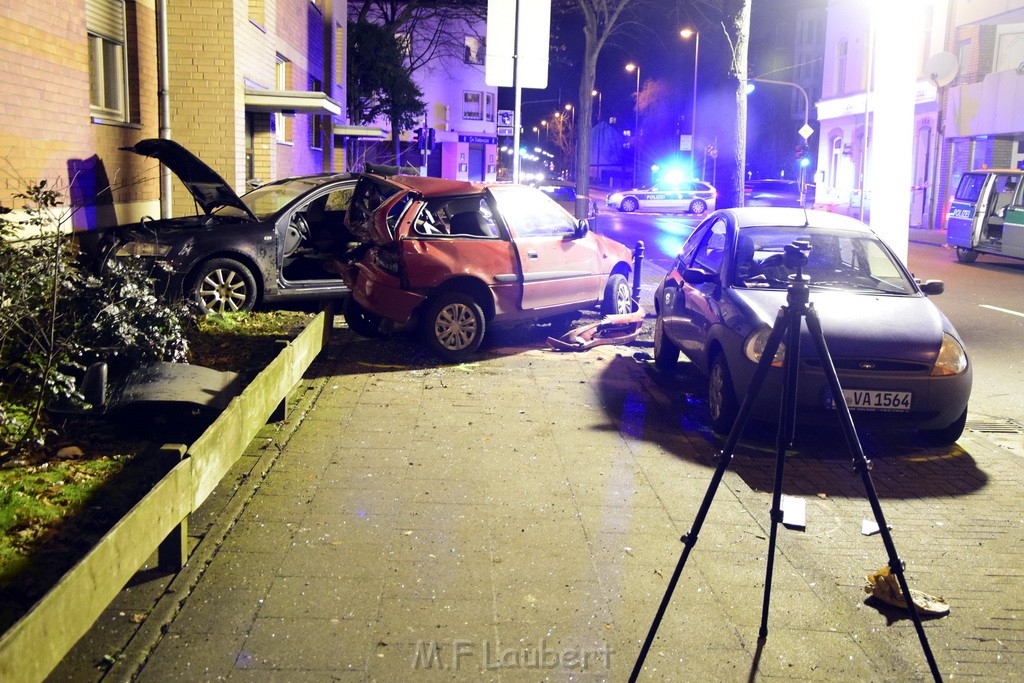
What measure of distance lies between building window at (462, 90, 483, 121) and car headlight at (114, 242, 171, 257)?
53.6 metres

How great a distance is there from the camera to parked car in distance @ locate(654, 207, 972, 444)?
22.2ft

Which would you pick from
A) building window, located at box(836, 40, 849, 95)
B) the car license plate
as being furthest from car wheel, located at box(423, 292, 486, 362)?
building window, located at box(836, 40, 849, 95)

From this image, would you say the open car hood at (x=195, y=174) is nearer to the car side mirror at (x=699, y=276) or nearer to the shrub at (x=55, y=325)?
the shrub at (x=55, y=325)

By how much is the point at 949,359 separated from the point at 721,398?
1520 millimetres

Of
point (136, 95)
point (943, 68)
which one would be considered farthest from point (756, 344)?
point (943, 68)

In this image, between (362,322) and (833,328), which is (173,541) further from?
(362,322)

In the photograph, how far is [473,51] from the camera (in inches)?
2453

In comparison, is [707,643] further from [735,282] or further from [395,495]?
[735,282]

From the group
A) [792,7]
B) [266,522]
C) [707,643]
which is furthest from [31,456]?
[792,7]

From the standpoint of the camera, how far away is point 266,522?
538 centimetres

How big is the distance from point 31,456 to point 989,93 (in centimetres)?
Answer: 3317

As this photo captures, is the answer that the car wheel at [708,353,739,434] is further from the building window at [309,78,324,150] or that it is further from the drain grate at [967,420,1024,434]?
the building window at [309,78,324,150]

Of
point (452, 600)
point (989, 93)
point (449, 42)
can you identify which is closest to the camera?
point (452, 600)

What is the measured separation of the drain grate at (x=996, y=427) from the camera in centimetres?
789
